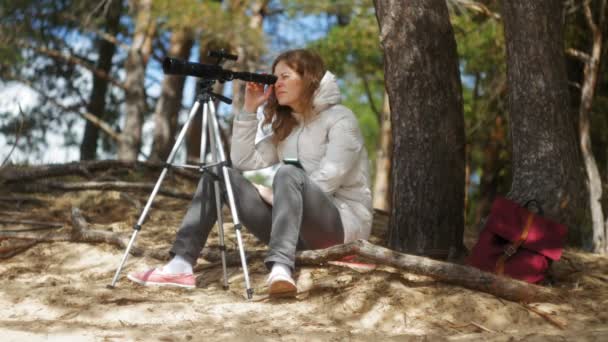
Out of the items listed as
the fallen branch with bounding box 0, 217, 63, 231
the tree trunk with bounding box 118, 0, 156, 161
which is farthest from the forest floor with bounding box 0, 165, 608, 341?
the tree trunk with bounding box 118, 0, 156, 161

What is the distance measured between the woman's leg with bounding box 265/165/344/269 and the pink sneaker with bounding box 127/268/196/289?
0.52m

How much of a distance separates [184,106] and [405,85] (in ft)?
37.2

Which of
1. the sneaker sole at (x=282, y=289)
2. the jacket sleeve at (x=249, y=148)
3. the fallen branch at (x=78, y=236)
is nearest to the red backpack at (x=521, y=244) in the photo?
the sneaker sole at (x=282, y=289)

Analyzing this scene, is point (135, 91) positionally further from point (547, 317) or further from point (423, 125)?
point (547, 317)

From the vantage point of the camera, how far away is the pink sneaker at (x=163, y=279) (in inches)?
154

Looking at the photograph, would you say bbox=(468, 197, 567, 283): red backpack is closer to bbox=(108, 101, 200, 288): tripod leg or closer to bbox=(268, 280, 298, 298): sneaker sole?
bbox=(268, 280, 298, 298): sneaker sole

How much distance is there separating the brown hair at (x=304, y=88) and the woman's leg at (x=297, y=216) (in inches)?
17.1

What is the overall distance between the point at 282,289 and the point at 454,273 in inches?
32.9

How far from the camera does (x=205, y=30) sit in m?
10.2

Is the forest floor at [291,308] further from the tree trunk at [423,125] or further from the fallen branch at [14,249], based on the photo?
the tree trunk at [423,125]

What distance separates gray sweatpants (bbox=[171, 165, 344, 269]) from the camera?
368 centimetres

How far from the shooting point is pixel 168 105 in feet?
40.1

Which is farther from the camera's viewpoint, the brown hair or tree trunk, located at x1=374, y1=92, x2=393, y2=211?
tree trunk, located at x1=374, y1=92, x2=393, y2=211

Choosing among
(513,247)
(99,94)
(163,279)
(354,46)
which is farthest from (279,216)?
(99,94)
